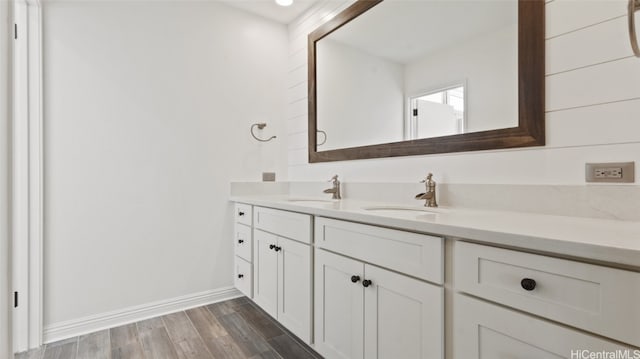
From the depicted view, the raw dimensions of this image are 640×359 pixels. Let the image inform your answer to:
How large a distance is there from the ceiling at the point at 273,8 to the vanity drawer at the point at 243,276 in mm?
2045

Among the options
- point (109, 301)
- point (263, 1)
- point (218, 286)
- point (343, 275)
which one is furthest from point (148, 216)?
point (263, 1)

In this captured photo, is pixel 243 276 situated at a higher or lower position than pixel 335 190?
lower

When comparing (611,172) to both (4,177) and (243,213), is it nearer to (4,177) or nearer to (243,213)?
(243,213)

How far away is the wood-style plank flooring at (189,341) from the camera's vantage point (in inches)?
67.4

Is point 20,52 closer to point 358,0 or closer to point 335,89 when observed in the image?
point 335,89

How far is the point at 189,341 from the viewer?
6.04 ft

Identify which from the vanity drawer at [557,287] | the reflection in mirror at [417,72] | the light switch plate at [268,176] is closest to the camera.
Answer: the vanity drawer at [557,287]

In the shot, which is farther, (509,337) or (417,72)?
(417,72)

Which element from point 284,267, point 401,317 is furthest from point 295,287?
point 401,317

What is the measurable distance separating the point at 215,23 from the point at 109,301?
2180 millimetres

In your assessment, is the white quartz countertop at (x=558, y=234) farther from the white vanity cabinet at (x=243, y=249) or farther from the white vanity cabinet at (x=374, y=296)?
the white vanity cabinet at (x=243, y=249)

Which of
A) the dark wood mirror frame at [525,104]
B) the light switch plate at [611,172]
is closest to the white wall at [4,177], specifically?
the dark wood mirror frame at [525,104]

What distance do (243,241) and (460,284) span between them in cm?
169

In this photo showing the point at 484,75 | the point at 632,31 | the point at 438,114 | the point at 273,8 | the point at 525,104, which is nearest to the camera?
the point at 632,31
